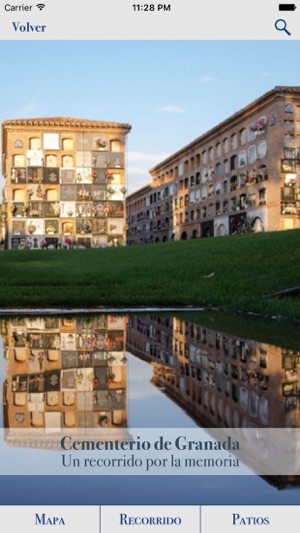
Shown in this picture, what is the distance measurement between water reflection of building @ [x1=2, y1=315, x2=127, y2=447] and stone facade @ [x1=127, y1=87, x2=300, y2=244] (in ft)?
176

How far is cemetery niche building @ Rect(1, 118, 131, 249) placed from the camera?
70688 mm

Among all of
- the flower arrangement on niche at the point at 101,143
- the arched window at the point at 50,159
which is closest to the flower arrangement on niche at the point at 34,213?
the arched window at the point at 50,159

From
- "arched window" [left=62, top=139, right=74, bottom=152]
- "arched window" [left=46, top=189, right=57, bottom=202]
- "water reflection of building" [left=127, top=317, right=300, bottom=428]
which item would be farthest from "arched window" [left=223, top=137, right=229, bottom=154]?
"water reflection of building" [left=127, top=317, right=300, bottom=428]

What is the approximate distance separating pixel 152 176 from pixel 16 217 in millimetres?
44804

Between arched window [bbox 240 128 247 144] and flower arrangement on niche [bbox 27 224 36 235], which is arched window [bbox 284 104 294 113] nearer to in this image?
arched window [bbox 240 128 247 144]

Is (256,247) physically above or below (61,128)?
below

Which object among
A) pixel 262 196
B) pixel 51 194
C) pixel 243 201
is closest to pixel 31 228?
pixel 51 194

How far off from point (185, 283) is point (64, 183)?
56916 mm

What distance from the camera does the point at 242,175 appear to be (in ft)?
224

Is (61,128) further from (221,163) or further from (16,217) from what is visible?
(221,163)

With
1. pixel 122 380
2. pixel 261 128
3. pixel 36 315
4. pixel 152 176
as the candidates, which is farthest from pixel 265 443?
pixel 152 176

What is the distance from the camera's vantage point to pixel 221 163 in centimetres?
7481

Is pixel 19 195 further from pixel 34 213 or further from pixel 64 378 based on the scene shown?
pixel 64 378

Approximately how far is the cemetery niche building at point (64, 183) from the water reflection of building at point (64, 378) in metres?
61.3
